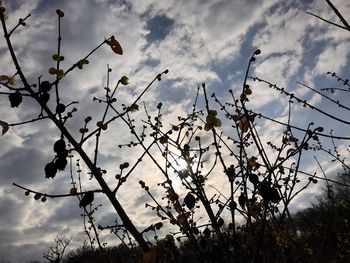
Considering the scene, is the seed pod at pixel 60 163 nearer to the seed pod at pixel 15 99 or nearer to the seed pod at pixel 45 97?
the seed pod at pixel 45 97

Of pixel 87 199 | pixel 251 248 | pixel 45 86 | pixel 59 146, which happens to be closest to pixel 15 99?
pixel 45 86

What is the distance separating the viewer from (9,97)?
216cm

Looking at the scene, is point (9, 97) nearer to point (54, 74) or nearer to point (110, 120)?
point (54, 74)

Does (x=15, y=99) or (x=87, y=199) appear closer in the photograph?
(x=87, y=199)

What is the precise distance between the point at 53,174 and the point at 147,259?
886 millimetres

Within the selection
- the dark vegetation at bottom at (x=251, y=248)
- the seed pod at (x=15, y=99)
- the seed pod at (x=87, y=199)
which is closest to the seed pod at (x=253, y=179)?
the dark vegetation at bottom at (x=251, y=248)

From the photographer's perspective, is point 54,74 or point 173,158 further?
point 173,158

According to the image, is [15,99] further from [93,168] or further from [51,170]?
[93,168]

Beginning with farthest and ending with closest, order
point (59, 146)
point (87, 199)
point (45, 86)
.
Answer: point (45, 86), point (59, 146), point (87, 199)

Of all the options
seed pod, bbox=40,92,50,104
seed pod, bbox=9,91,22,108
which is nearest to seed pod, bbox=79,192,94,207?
seed pod, bbox=40,92,50,104

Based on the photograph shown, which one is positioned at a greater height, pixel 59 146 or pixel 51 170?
pixel 59 146

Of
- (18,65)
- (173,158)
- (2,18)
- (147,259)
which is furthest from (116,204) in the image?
(173,158)

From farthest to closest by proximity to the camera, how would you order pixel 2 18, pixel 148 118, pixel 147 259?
1. pixel 148 118
2. pixel 2 18
3. pixel 147 259

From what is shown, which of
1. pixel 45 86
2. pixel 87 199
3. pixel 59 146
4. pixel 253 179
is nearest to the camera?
pixel 87 199
